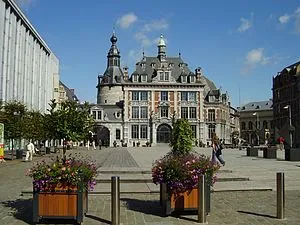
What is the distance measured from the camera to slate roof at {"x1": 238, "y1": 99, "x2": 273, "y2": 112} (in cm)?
15525

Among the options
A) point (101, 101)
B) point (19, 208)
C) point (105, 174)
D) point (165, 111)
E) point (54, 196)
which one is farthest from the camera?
point (101, 101)

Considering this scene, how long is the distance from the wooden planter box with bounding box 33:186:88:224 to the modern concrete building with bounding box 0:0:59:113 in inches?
1471

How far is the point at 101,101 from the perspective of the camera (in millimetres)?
111812

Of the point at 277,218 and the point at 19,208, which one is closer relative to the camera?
the point at 277,218

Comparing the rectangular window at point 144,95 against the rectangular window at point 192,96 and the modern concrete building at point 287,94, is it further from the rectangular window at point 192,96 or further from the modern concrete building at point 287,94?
the modern concrete building at point 287,94

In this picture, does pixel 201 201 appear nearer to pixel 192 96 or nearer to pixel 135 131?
pixel 135 131

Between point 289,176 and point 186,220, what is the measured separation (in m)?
11.2

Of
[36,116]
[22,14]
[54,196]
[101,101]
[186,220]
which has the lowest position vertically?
[186,220]

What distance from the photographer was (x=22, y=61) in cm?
5812

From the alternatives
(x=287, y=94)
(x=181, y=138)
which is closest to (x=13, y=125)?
(x=181, y=138)

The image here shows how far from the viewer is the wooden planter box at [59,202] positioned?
873cm

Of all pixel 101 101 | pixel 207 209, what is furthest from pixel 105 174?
pixel 101 101

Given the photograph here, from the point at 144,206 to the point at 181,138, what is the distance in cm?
517

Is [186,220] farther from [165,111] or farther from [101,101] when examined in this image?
[101,101]
